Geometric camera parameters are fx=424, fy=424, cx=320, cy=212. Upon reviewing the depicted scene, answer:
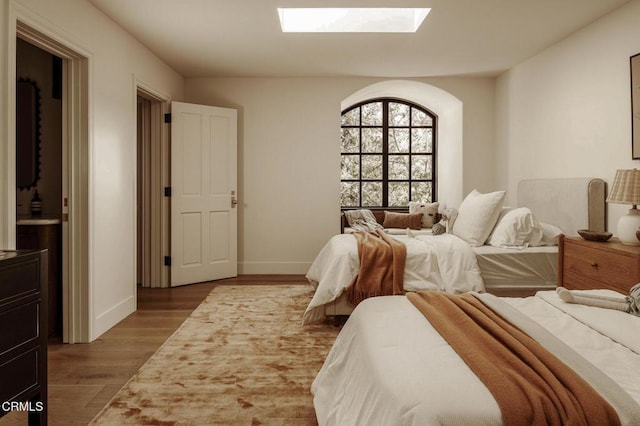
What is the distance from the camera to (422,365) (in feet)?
4.18

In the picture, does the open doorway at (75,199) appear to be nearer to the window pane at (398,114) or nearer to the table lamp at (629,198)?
the table lamp at (629,198)

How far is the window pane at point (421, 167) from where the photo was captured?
657 centimetres

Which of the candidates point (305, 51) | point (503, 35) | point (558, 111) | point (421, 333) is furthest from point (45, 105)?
point (558, 111)

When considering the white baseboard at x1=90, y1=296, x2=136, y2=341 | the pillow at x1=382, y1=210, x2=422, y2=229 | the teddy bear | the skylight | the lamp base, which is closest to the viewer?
the lamp base

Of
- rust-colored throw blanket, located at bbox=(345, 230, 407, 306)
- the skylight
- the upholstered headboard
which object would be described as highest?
the skylight

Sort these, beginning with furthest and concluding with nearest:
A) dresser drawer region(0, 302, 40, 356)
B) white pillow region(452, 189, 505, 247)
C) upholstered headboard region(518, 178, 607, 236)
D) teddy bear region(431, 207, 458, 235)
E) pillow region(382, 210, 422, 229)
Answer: pillow region(382, 210, 422, 229) < teddy bear region(431, 207, 458, 235) < white pillow region(452, 189, 505, 247) < upholstered headboard region(518, 178, 607, 236) < dresser drawer region(0, 302, 40, 356)

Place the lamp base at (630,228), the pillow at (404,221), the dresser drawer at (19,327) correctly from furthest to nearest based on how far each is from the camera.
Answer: the pillow at (404,221), the lamp base at (630,228), the dresser drawer at (19,327)

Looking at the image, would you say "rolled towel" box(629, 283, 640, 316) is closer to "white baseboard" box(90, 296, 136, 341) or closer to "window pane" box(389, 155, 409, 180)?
"white baseboard" box(90, 296, 136, 341)

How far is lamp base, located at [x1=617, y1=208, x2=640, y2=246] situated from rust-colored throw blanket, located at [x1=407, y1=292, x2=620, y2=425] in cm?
171

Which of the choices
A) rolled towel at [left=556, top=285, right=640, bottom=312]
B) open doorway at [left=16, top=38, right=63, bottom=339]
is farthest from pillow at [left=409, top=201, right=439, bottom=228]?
open doorway at [left=16, top=38, right=63, bottom=339]

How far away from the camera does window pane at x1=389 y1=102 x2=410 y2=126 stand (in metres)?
6.53

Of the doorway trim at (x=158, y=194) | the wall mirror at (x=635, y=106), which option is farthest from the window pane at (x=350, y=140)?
the wall mirror at (x=635, y=106)

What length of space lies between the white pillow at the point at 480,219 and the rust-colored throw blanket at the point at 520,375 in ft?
7.16

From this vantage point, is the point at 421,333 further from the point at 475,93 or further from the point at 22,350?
the point at 475,93
